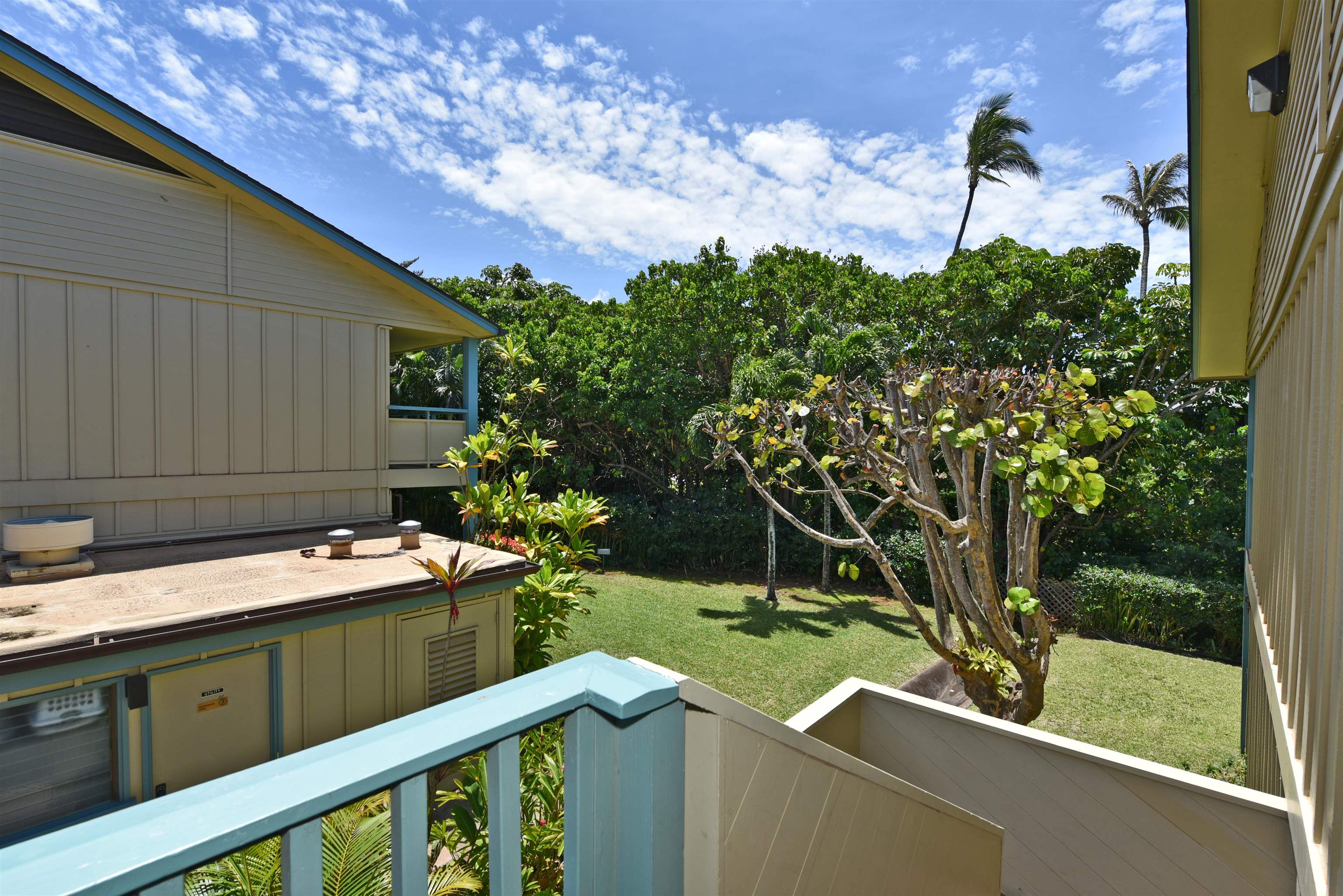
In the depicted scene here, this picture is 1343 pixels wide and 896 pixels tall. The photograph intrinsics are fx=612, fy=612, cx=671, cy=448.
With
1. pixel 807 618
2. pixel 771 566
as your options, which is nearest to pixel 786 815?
pixel 807 618

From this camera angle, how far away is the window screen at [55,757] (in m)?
3.84

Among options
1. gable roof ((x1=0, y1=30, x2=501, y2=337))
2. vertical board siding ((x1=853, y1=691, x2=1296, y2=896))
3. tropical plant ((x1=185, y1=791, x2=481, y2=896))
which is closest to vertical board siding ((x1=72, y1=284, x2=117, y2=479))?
gable roof ((x1=0, y1=30, x2=501, y2=337))

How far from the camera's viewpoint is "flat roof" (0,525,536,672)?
3.91m

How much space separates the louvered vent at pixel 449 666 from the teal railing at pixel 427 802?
5.14 meters

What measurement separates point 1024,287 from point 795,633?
8.00m

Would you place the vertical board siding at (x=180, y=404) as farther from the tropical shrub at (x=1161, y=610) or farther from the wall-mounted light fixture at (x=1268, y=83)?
the tropical shrub at (x=1161, y=610)

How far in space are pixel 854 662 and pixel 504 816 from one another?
29.8ft

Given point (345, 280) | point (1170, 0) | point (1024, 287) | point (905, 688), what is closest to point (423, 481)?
point (345, 280)

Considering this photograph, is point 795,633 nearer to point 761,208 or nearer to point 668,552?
point 668,552

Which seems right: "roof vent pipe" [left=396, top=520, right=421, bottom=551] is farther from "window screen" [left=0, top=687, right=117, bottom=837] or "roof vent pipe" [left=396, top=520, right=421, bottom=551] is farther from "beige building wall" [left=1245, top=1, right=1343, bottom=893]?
"beige building wall" [left=1245, top=1, right=1343, bottom=893]

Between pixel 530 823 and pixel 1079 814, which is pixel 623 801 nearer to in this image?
pixel 530 823

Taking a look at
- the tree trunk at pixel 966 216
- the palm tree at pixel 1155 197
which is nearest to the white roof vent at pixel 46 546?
the tree trunk at pixel 966 216

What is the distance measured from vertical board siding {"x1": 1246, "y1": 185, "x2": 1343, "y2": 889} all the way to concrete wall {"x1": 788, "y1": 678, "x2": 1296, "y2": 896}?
1.29 ft

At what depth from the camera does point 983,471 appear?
509 cm
